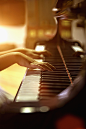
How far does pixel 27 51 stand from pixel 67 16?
53 cm

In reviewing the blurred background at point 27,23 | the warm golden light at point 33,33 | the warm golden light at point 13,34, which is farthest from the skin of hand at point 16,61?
the warm golden light at point 13,34

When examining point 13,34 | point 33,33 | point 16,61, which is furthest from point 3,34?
point 16,61

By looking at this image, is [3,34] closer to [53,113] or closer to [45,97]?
[45,97]

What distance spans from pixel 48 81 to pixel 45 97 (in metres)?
0.22

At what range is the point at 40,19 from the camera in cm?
643

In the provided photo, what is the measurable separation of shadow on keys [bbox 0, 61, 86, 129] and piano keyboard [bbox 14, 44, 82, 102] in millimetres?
166

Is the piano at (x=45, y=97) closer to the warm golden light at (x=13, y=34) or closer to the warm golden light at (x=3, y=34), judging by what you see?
the warm golden light at (x=13, y=34)

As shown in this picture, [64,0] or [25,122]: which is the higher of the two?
[64,0]

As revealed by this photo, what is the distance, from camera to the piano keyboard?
84 centimetres

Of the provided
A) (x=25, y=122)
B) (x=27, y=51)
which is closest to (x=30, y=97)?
(x=25, y=122)

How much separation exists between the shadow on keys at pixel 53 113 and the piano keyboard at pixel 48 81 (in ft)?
0.55

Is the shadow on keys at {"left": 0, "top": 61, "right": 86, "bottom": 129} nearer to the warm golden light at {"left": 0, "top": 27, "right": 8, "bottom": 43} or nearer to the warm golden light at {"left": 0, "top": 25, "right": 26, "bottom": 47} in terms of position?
the warm golden light at {"left": 0, "top": 25, "right": 26, "bottom": 47}

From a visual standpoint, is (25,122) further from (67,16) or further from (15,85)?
(15,85)

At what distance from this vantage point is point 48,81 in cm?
102
